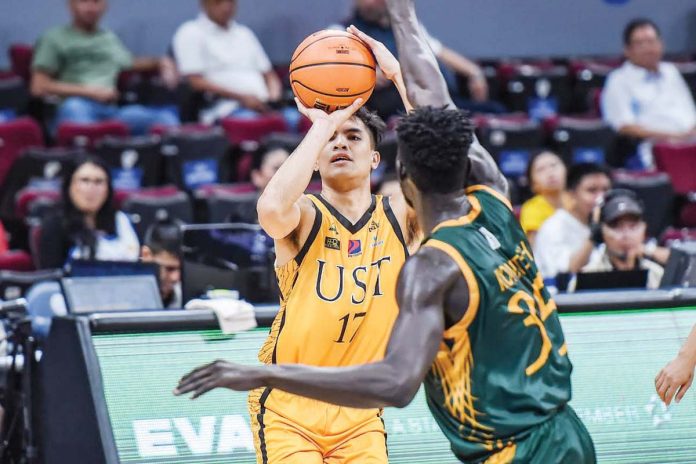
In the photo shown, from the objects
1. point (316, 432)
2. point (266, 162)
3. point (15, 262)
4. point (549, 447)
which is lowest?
point (15, 262)

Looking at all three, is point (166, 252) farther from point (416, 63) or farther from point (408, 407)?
point (416, 63)

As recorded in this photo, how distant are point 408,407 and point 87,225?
10.7ft

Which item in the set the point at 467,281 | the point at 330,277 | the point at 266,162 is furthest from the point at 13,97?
the point at 467,281

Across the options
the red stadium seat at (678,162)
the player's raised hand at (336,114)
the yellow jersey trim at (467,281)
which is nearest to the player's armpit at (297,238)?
the player's raised hand at (336,114)

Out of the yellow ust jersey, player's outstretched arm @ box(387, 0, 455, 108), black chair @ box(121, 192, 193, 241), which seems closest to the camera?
player's outstretched arm @ box(387, 0, 455, 108)

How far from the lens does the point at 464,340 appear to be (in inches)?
146

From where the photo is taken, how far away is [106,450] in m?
5.33

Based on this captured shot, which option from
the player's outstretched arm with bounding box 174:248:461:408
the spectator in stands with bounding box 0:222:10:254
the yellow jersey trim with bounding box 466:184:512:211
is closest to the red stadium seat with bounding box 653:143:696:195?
the spectator in stands with bounding box 0:222:10:254

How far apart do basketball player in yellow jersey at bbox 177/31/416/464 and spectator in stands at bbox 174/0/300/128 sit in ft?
20.4

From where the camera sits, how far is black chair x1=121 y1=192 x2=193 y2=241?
9.03 m

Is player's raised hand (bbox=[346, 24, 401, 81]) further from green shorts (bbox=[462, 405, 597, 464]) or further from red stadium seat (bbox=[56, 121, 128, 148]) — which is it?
red stadium seat (bbox=[56, 121, 128, 148])

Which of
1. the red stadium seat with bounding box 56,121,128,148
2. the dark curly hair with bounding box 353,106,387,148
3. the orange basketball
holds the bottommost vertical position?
the red stadium seat with bounding box 56,121,128,148

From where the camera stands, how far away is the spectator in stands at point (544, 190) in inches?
365

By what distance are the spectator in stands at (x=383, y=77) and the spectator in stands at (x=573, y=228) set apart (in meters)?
1.50
